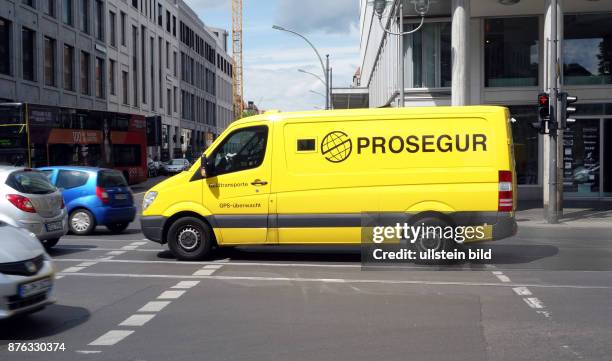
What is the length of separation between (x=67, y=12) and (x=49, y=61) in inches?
206

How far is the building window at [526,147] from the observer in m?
24.2

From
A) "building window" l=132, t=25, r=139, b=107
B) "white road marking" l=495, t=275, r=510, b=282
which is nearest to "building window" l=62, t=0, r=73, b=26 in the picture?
"building window" l=132, t=25, r=139, b=107

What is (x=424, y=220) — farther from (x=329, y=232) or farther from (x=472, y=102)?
(x=472, y=102)

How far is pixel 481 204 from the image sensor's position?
10547 millimetres

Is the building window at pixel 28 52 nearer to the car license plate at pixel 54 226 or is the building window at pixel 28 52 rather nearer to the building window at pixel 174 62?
the car license plate at pixel 54 226

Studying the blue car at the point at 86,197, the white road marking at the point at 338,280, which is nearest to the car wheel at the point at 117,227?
the blue car at the point at 86,197

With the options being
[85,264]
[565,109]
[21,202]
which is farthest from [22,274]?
[565,109]

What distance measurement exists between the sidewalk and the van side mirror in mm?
9963

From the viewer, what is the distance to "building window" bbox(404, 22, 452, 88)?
23.8 metres

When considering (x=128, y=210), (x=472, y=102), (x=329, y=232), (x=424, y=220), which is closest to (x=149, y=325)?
(x=329, y=232)

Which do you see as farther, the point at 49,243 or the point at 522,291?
the point at 49,243

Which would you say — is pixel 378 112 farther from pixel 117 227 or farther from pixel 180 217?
pixel 117 227

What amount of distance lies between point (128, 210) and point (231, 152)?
609 cm

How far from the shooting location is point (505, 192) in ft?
34.5
